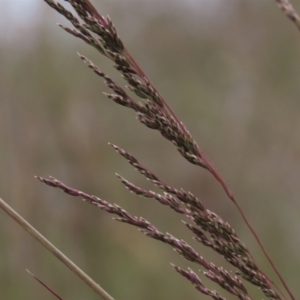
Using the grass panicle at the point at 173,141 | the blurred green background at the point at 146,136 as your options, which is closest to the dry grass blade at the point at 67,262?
the grass panicle at the point at 173,141

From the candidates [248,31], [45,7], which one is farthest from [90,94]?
[248,31]

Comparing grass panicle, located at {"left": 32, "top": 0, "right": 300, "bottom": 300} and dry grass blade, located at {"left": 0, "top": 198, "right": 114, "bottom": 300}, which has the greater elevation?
grass panicle, located at {"left": 32, "top": 0, "right": 300, "bottom": 300}

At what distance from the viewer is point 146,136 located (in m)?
2.16

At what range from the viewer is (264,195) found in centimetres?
190

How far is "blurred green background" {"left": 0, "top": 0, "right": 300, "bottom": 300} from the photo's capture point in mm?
1753

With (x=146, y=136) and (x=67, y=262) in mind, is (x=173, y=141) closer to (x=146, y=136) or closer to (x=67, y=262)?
(x=67, y=262)

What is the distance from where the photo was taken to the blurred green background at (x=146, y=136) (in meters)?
1.75

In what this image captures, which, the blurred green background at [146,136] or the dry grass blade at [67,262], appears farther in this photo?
the blurred green background at [146,136]

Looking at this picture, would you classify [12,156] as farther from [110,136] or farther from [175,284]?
[175,284]

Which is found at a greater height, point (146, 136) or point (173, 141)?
point (173, 141)

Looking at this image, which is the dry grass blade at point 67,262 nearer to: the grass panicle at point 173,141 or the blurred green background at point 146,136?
the grass panicle at point 173,141

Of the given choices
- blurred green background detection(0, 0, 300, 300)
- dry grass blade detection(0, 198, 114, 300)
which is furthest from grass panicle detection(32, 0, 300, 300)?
blurred green background detection(0, 0, 300, 300)

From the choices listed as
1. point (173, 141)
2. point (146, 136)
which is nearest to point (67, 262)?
point (173, 141)

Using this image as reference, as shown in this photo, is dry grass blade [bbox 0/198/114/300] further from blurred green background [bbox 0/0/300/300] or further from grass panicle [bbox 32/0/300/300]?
blurred green background [bbox 0/0/300/300]
